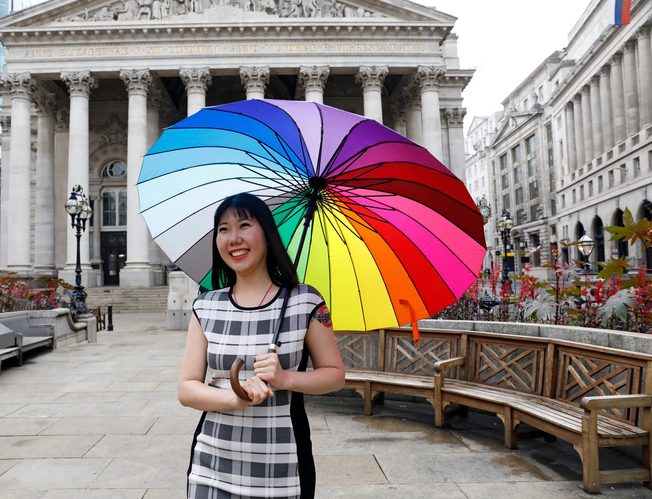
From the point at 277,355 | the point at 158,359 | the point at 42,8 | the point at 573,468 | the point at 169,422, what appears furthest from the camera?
the point at 42,8

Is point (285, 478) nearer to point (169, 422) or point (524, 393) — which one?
point (524, 393)

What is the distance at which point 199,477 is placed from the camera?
7.46ft

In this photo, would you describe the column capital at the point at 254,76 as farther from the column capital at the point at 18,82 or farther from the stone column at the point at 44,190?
the stone column at the point at 44,190

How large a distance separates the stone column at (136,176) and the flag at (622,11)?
27439mm

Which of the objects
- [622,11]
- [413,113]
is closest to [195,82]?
[413,113]

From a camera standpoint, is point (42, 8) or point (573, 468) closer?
point (573, 468)

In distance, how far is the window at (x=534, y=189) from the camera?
7838 cm

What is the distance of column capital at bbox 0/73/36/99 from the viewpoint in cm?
3409

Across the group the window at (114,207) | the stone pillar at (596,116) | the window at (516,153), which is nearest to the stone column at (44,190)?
the window at (114,207)

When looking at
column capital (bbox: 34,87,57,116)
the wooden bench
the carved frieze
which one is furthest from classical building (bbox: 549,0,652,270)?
column capital (bbox: 34,87,57,116)

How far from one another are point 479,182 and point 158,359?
102300mm

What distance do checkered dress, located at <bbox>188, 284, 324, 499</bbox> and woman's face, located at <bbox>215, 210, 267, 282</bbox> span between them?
7.0 inches

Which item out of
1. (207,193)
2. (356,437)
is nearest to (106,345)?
Answer: (356,437)

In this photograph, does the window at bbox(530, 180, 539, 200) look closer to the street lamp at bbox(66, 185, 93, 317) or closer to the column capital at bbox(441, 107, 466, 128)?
the column capital at bbox(441, 107, 466, 128)
